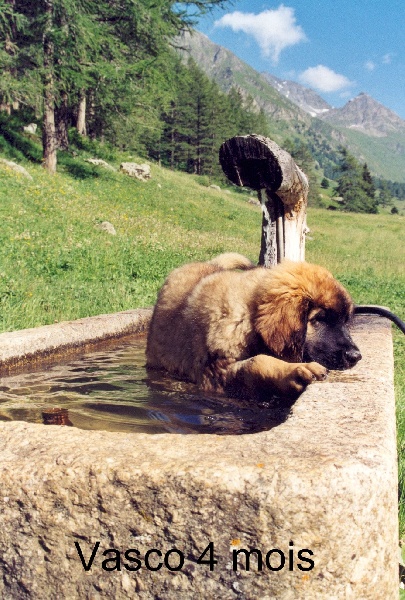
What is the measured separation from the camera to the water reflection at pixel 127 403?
3107 mm

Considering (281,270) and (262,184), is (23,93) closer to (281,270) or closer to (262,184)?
(262,184)

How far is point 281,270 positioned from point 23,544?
7.36 feet

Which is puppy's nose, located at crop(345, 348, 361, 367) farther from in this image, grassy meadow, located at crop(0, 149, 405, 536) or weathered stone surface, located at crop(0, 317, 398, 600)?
weathered stone surface, located at crop(0, 317, 398, 600)

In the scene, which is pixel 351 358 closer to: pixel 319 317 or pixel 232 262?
pixel 319 317

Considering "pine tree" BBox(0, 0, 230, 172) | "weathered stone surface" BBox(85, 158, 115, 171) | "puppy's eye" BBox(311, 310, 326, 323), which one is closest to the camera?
"puppy's eye" BBox(311, 310, 326, 323)

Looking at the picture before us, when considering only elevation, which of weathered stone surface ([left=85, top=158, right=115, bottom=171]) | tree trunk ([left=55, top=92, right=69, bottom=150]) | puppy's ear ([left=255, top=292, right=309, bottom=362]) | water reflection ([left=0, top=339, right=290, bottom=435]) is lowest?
water reflection ([left=0, top=339, right=290, bottom=435])

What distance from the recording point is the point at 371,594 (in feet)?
5.30

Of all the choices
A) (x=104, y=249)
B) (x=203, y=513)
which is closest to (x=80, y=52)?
(x=104, y=249)

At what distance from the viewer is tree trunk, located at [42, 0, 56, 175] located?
1800 cm

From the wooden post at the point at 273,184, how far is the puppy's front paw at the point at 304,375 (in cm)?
222

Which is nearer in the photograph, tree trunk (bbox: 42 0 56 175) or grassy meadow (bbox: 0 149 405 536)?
grassy meadow (bbox: 0 149 405 536)

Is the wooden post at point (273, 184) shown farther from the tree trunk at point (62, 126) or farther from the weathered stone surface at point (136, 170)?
the weathered stone surface at point (136, 170)

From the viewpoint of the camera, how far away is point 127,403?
3.55 m

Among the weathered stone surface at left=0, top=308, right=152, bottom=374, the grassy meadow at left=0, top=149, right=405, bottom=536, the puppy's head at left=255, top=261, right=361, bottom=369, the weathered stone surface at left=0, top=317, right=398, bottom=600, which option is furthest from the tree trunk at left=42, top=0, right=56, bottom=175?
the weathered stone surface at left=0, top=317, right=398, bottom=600
